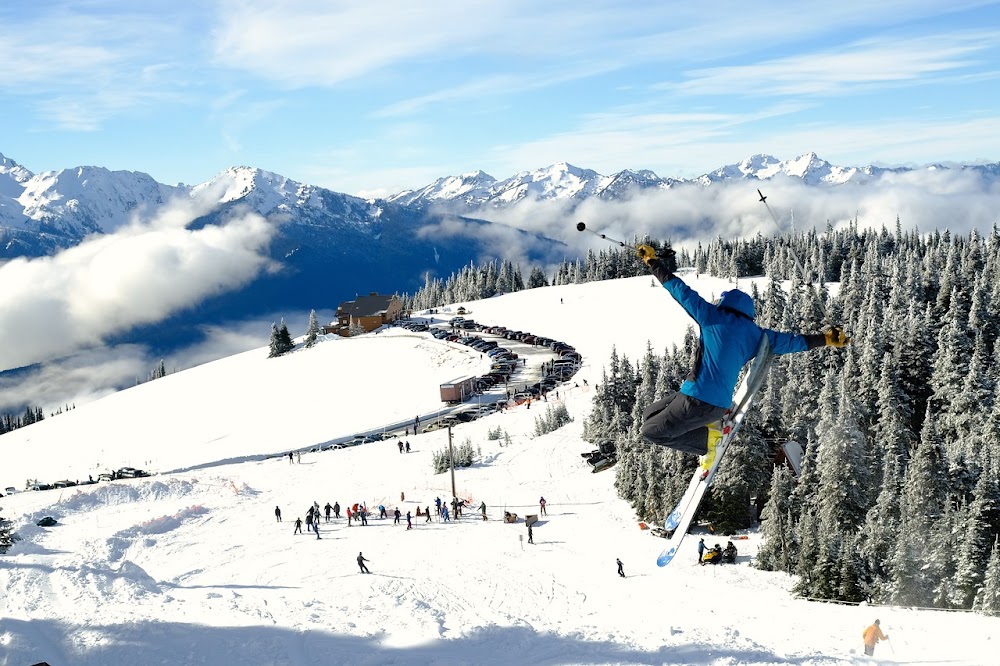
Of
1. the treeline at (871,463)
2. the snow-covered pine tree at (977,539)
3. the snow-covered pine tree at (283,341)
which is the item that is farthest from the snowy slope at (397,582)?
the snow-covered pine tree at (283,341)

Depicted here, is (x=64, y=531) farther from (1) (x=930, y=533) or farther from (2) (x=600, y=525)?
(1) (x=930, y=533)

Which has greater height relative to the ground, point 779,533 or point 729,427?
point 729,427

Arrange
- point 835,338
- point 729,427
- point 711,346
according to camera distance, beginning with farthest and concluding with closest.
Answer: point 729,427 < point 711,346 < point 835,338

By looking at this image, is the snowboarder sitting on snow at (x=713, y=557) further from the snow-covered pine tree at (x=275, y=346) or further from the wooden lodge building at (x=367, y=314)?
the wooden lodge building at (x=367, y=314)

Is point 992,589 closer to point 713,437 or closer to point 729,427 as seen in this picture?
point 729,427

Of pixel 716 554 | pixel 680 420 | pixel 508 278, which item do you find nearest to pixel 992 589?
pixel 716 554

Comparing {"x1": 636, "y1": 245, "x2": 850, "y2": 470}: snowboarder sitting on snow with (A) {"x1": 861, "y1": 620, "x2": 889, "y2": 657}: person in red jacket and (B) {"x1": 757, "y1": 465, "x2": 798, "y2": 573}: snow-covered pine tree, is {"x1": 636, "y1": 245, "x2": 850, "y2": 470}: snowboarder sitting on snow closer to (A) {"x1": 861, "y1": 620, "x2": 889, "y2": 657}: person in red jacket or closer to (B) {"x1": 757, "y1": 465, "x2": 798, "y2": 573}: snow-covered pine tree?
(A) {"x1": 861, "y1": 620, "x2": 889, "y2": 657}: person in red jacket

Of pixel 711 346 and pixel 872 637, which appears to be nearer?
pixel 711 346
